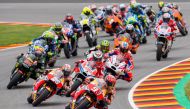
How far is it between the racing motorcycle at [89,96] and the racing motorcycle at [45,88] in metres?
3.03

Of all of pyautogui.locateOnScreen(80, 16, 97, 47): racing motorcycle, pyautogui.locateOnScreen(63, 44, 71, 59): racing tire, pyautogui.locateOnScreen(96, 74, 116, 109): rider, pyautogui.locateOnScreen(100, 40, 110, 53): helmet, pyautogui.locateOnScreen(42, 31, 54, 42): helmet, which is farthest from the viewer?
pyautogui.locateOnScreen(80, 16, 97, 47): racing motorcycle

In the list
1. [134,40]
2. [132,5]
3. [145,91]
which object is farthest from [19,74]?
[132,5]

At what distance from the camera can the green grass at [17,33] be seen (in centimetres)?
4056

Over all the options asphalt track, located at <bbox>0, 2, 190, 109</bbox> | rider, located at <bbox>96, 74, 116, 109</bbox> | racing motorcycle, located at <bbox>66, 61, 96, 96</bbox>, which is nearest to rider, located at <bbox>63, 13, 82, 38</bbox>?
asphalt track, located at <bbox>0, 2, 190, 109</bbox>

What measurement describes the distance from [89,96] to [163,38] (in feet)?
44.3

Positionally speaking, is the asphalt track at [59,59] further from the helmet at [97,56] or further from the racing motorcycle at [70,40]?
the helmet at [97,56]

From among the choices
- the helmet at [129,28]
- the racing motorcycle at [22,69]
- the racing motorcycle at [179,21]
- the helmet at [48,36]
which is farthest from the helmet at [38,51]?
the racing motorcycle at [179,21]

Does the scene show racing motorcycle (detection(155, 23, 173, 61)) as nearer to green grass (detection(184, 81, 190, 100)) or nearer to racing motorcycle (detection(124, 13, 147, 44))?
racing motorcycle (detection(124, 13, 147, 44))

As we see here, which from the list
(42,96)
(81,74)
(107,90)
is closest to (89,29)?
(81,74)

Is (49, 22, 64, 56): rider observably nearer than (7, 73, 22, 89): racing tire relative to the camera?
No

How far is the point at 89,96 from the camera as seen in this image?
19.8 meters

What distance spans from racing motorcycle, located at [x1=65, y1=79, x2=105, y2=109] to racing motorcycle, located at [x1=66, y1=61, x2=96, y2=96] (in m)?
4.21

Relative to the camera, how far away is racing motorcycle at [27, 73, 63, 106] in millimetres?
22906

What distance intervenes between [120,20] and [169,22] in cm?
590
